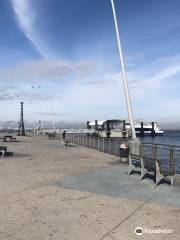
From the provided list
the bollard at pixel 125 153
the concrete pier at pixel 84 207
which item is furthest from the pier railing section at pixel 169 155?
the bollard at pixel 125 153

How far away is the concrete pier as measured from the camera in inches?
243

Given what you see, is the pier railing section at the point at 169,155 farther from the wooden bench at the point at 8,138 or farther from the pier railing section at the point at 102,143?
the wooden bench at the point at 8,138

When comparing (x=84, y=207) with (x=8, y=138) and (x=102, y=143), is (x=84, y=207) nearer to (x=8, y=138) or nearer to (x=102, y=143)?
(x=102, y=143)

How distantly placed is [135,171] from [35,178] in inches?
152

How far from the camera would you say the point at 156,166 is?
10852mm

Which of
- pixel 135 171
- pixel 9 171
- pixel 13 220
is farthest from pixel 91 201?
pixel 9 171

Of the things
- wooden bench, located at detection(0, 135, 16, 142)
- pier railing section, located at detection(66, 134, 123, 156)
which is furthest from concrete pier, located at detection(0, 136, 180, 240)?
wooden bench, located at detection(0, 135, 16, 142)

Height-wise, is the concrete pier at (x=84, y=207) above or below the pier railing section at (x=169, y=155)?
below

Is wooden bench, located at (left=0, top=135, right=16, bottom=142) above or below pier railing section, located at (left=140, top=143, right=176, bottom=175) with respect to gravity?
above

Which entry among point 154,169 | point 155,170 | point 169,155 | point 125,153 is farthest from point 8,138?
point 155,170

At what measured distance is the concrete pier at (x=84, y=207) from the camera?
616 centimetres

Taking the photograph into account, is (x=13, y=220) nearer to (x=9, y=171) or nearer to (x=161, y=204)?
(x=161, y=204)

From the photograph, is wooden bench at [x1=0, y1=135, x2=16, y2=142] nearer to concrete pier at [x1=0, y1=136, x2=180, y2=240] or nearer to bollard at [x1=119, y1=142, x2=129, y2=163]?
bollard at [x1=119, y1=142, x2=129, y2=163]

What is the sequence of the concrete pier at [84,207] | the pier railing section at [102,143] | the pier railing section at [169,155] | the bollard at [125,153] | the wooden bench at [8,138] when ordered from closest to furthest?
the concrete pier at [84,207]
the pier railing section at [169,155]
the bollard at [125,153]
the pier railing section at [102,143]
the wooden bench at [8,138]
